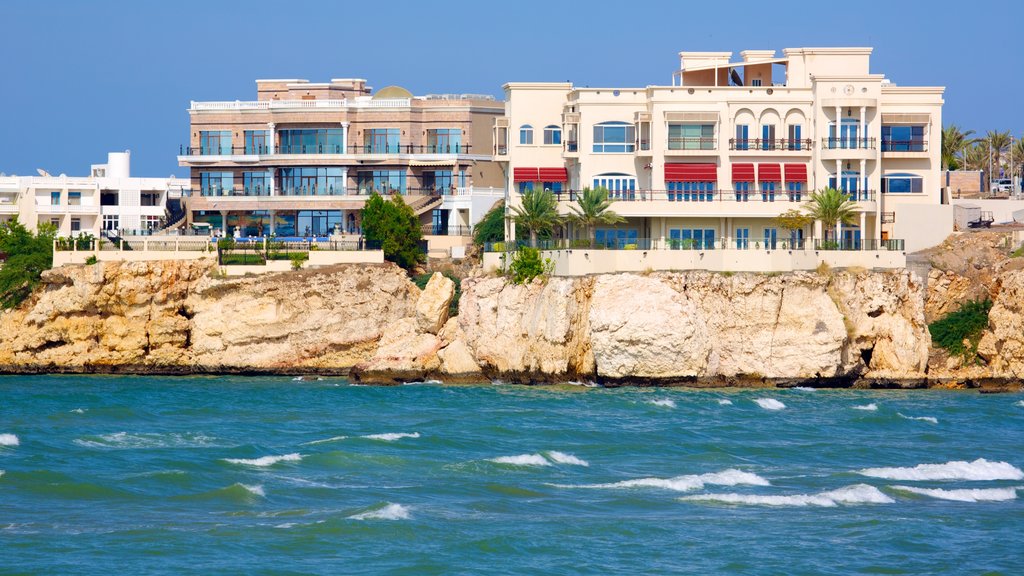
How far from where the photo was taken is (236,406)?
6538cm

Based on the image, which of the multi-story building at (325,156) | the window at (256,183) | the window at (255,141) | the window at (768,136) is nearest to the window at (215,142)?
the multi-story building at (325,156)

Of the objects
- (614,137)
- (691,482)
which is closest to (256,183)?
(614,137)

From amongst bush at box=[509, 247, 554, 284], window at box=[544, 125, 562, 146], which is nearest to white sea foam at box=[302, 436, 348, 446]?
bush at box=[509, 247, 554, 284]

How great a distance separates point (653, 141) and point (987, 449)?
2976 cm

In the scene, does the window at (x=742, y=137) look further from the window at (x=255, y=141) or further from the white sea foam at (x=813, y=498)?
the white sea foam at (x=813, y=498)

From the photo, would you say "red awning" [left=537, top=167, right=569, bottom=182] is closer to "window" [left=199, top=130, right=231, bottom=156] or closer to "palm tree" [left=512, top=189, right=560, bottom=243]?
"palm tree" [left=512, top=189, right=560, bottom=243]

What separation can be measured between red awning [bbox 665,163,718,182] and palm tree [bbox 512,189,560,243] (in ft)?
19.3

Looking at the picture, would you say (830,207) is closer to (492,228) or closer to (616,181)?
(616,181)

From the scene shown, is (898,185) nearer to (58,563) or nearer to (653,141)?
(653,141)

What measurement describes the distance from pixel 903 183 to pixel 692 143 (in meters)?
11.0

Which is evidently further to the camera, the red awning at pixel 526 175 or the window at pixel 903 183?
the red awning at pixel 526 175

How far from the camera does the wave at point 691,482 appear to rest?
4622 cm

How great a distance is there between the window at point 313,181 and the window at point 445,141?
5404 millimetres

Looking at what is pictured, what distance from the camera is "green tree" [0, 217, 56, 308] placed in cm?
8231
